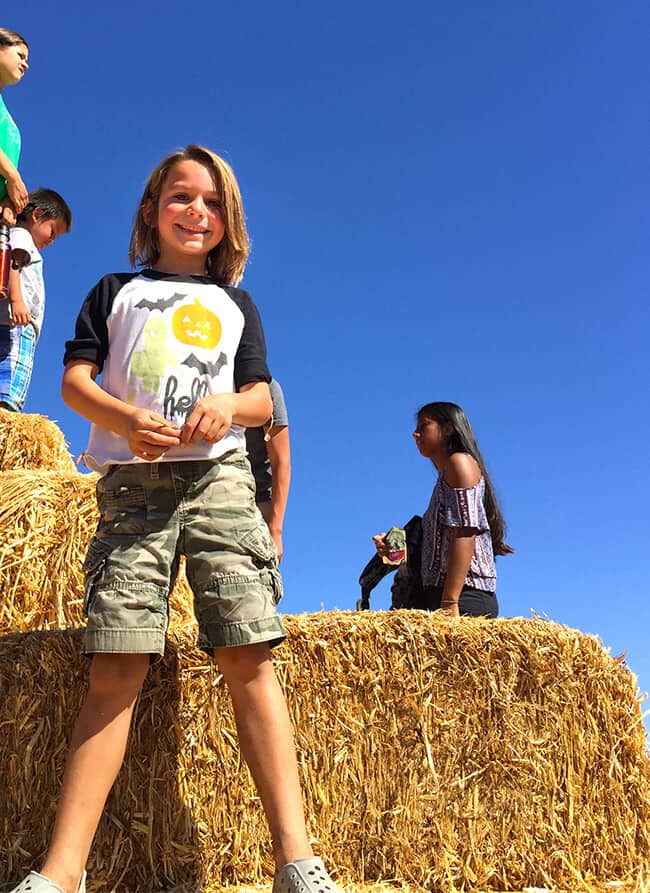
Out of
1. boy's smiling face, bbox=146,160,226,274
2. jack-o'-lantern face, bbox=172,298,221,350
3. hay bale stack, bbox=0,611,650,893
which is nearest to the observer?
jack-o'-lantern face, bbox=172,298,221,350

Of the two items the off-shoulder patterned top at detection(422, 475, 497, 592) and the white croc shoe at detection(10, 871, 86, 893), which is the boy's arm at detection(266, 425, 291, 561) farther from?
the white croc shoe at detection(10, 871, 86, 893)

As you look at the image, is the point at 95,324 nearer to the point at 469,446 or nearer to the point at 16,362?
the point at 469,446

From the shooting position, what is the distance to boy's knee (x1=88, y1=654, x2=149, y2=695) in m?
1.86

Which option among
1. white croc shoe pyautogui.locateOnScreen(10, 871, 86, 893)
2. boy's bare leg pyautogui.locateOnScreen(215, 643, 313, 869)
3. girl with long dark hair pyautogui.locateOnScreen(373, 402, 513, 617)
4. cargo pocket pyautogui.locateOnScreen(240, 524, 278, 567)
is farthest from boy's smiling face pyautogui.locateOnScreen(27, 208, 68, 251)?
white croc shoe pyautogui.locateOnScreen(10, 871, 86, 893)

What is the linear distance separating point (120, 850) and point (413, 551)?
1960mm

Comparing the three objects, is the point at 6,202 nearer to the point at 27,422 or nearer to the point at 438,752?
the point at 27,422

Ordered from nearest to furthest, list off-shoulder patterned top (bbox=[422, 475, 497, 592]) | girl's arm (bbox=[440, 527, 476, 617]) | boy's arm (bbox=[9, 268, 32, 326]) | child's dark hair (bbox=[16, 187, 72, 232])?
girl's arm (bbox=[440, 527, 476, 617])
off-shoulder patterned top (bbox=[422, 475, 497, 592])
boy's arm (bbox=[9, 268, 32, 326])
child's dark hair (bbox=[16, 187, 72, 232])

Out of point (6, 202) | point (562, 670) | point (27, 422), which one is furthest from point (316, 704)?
point (6, 202)

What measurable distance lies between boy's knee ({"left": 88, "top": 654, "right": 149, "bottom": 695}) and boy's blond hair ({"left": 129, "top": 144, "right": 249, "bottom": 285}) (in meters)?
0.98

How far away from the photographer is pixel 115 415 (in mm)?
1884

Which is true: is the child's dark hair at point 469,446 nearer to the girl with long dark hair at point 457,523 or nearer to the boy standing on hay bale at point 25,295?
the girl with long dark hair at point 457,523

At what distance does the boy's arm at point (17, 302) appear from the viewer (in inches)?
174

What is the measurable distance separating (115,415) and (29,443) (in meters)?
2.75

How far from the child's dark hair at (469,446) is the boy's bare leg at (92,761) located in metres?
2.20
